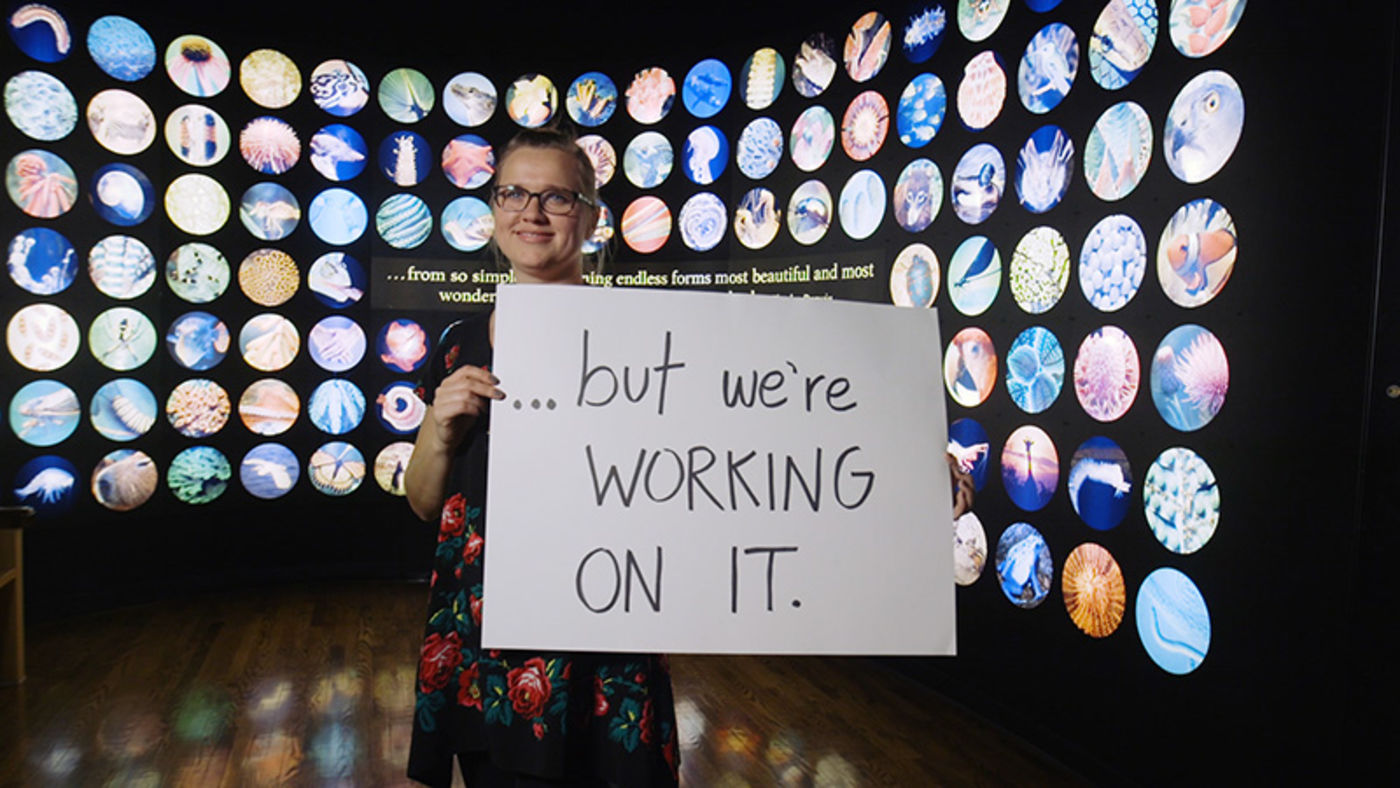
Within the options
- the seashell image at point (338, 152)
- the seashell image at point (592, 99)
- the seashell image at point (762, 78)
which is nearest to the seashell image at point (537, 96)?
the seashell image at point (592, 99)

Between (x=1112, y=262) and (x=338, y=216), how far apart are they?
3.65 m

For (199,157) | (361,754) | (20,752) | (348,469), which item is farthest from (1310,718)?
(199,157)

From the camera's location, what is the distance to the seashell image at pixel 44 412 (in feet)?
12.0

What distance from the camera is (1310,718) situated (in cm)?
187

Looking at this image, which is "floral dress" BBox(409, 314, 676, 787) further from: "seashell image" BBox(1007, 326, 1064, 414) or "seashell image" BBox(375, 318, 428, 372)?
"seashell image" BBox(375, 318, 428, 372)

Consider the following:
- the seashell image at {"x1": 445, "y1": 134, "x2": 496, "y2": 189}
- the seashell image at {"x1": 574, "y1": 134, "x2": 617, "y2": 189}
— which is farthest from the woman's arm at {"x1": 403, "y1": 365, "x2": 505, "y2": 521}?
the seashell image at {"x1": 445, "y1": 134, "x2": 496, "y2": 189}

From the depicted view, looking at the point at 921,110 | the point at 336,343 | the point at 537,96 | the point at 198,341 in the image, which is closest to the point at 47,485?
the point at 198,341

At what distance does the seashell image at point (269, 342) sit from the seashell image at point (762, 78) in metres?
2.53

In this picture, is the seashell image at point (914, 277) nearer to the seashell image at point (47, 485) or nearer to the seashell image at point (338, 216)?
the seashell image at point (338, 216)

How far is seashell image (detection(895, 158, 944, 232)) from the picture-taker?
3094mm

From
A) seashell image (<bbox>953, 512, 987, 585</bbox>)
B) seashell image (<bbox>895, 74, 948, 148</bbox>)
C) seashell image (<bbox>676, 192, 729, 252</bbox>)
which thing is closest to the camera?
seashell image (<bbox>953, 512, 987, 585</bbox>)

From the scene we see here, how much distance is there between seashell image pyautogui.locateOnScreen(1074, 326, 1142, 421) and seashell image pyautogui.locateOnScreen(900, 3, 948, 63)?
50.9 inches

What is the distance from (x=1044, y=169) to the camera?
2.65m

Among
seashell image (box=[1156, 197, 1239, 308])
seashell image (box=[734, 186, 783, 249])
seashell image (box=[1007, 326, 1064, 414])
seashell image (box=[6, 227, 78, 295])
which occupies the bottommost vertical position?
seashell image (box=[1007, 326, 1064, 414])
